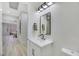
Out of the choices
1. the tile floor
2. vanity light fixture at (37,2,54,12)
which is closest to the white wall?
vanity light fixture at (37,2,54,12)

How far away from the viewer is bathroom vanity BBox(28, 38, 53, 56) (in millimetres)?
1366

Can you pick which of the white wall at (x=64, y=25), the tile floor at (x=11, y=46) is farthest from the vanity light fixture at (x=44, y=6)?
the tile floor at (x=11, y=46)

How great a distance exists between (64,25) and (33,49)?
557 millimetres

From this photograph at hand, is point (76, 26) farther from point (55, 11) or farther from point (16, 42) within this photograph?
point (16, 42)

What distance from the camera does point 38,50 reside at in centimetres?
138

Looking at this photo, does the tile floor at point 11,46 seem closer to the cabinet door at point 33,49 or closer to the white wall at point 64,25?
the cabinet door at point 33,49

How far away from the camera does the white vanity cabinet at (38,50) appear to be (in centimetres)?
137

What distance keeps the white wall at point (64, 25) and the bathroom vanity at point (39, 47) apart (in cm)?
7

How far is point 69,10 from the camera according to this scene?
129cm

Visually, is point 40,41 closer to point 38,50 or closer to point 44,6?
point 38,50

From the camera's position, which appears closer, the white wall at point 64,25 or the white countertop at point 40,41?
the white wall at point 64,25

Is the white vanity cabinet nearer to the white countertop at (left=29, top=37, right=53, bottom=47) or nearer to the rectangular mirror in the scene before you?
the white countertop at (left=29, top=37, right=53, bottom=47)

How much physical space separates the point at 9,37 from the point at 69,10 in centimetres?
92

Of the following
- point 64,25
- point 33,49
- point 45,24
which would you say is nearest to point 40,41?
point 33,49
